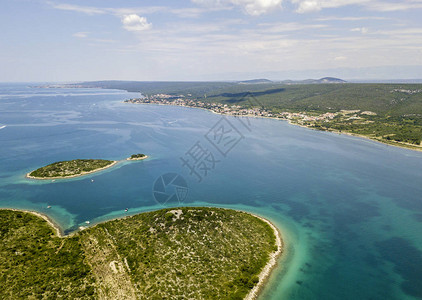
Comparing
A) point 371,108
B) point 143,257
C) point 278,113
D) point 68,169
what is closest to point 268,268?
point 143,257

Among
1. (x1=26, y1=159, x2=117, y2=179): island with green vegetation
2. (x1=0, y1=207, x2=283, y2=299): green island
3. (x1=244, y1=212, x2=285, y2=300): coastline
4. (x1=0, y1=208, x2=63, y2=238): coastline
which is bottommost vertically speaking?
(x1=244, y1=212, x2=285, y2=300): coastline

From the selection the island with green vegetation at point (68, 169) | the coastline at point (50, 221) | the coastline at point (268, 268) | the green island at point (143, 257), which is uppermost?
the island with green vegetation at point (68, 169)

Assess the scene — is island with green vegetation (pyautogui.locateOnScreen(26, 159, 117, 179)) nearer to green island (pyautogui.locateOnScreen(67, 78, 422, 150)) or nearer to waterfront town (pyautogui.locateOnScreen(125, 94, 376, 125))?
green island (pyautogui.locateOnScreen(67, 78, 422, 150))

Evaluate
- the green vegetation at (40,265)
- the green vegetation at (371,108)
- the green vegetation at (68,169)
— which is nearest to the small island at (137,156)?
the green vegetation at (68,169)

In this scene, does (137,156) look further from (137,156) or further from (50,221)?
(50,221)

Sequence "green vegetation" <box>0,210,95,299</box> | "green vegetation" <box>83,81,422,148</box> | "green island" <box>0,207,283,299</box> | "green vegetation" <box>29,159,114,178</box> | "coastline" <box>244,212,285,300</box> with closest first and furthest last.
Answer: "green vegetation" <box>0,210,95,299</box>, "green island" <box>0,207,283,299</box>, "coastline" <box>244,212,285,300</box>, "green vegetation" <box>29,159,114,178</box>, "green vegetation" <box>83,81,422,148</box>

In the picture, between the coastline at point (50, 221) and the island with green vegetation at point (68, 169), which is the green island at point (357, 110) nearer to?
the island with green vegetation at point (68, 169)

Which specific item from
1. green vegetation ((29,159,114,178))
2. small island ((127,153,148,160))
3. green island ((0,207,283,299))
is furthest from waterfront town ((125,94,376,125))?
green island ((0,207,283,299))
